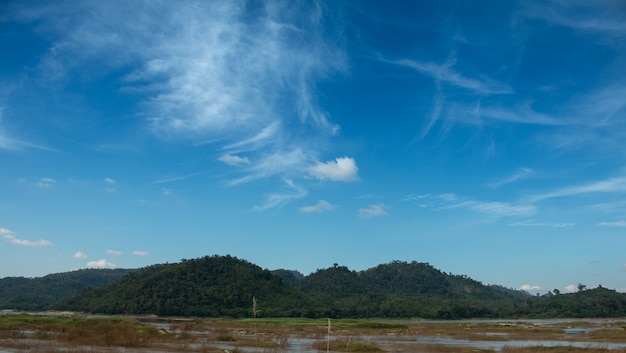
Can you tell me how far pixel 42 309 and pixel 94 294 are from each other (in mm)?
19890

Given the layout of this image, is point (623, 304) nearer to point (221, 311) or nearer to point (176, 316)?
point (221, 311)

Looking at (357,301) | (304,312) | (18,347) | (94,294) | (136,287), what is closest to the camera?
(18,347)

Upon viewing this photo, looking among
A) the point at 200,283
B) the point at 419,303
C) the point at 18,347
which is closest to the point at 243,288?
the point at 200,283

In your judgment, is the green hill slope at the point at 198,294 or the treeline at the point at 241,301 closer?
the green hill slope at the point at 198,294

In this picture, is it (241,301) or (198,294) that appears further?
(241,301)

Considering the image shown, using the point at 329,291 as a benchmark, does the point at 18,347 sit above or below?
below

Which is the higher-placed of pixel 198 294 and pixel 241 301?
pixel 198 294

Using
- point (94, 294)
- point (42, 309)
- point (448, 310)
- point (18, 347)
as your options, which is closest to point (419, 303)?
point (448, 310)

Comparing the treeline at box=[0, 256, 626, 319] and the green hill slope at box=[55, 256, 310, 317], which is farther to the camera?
the treeline at box=[0, 256, 626, 319]

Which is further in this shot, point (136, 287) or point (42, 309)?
point (42, 309)

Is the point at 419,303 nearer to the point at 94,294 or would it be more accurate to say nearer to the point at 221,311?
the point at 221,311

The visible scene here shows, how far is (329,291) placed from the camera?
182m

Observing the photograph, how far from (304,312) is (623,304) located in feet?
301

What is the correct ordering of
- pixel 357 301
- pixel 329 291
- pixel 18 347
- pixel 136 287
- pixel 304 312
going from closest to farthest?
pixel 18 347, pixel 304 312, pixel 136 287, pixel 357 301, pixel 329 291
